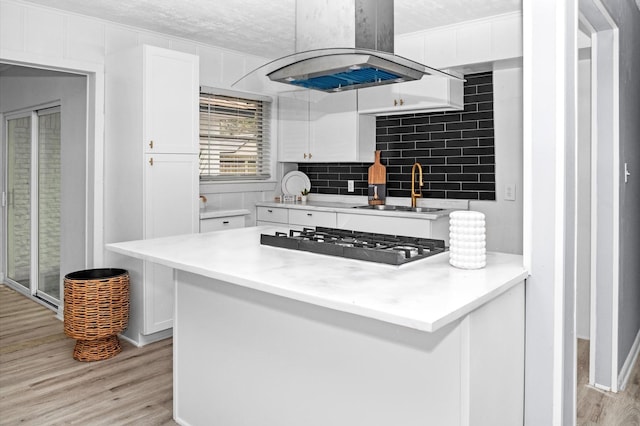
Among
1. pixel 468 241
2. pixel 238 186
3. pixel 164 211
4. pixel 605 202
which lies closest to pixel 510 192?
pixel 605 202

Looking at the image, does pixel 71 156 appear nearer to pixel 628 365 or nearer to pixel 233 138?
pixel 233 138

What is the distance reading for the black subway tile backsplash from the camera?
416 centimetres

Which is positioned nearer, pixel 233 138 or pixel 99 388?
pixel 99 388

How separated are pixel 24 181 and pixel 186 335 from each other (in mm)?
3845

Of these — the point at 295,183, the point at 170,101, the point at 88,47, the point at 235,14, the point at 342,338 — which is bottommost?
the point at 342,338

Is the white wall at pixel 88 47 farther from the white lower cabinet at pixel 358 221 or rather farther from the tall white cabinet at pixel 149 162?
the white lower cabinet at pixel 358 221

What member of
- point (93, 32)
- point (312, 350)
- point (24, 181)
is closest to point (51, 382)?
point (312, 350)

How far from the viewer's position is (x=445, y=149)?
174 inches

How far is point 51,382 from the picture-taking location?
10.2ft

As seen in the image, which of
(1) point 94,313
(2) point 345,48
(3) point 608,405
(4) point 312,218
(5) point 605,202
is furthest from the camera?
(4) point 312,218

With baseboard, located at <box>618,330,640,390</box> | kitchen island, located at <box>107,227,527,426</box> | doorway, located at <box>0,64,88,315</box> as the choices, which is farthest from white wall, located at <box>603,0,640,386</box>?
doorway, located at <box>0,64,88,315</box>

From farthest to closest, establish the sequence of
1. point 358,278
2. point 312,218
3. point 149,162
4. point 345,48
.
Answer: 1. point 312,218
2. point 149,162
3. point 345,48
4. point 358,278

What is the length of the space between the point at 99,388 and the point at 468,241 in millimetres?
2409

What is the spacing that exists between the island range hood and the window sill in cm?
236
